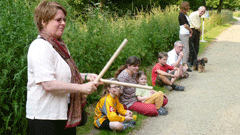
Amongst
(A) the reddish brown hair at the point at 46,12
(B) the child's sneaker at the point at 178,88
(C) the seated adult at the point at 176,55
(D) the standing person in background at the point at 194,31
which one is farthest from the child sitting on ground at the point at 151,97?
(D) the standing person in background at the point at 194,31

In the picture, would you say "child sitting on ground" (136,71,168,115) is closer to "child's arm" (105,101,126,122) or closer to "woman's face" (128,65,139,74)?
"woman's face" (128,65,139,74)

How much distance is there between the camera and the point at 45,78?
1.71 metres

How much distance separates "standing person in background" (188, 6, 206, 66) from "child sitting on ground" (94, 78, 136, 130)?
16.3ft

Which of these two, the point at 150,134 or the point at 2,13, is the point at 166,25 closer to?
the point at 150,134

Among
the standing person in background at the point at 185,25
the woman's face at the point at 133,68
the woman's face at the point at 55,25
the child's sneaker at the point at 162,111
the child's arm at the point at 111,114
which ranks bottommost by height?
the child's sneaker at the point at 162,111

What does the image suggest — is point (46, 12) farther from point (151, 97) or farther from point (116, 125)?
point (151, 97)

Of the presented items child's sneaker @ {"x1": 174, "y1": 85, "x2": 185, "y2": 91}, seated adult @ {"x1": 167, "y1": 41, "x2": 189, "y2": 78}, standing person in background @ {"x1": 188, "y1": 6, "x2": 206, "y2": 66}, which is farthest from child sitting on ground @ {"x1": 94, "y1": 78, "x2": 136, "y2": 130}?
standing person in background @ {"x1": 188, "y1": 6, "x2": 206, "y2": 66}

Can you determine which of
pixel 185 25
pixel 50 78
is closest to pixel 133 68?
pixel 50 78

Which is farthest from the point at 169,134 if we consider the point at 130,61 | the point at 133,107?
the point at 130,61

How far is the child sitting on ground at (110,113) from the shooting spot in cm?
367

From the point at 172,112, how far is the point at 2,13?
337 cm

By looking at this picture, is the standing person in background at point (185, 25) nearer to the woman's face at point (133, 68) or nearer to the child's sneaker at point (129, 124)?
the woman's face at point (133, 68)

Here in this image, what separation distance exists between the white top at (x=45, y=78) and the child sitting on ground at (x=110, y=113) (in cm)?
181

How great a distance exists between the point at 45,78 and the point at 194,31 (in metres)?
7.22
